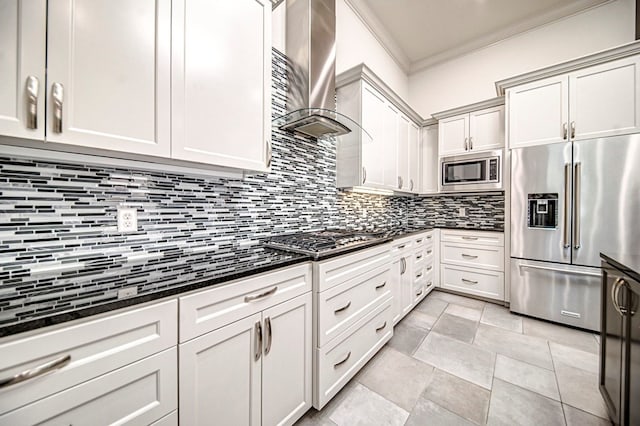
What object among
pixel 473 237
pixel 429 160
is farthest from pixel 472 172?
pixel 473 237

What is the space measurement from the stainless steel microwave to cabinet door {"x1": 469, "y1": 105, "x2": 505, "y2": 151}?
155 millimetres

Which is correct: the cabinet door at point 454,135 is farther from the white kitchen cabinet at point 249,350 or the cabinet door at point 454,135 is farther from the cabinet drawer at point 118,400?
the cabinet drawer at point 118,400

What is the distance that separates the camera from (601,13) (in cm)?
264

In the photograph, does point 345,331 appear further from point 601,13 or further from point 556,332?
point 601,13

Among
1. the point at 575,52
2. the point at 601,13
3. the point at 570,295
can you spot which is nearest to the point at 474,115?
A: the point at 575,52

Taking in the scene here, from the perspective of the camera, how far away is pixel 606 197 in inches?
83.0

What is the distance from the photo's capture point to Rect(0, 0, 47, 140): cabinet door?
71cm

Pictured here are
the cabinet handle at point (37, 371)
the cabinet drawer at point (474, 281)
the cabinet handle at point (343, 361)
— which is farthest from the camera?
the cabinet drawer at point (474, 281)

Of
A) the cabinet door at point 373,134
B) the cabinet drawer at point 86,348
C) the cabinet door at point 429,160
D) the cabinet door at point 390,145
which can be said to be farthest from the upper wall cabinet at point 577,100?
the cabinet drawer at point 86,348

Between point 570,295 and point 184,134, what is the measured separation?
11.5 feet

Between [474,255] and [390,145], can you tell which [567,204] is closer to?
[474,255]

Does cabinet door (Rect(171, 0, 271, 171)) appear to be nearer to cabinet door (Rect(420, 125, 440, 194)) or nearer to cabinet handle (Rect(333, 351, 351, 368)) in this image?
cabinet handle (Rect(333, 351, 351, 368))

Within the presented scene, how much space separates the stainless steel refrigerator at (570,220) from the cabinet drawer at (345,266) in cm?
182

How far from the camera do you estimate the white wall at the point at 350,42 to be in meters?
1.93
